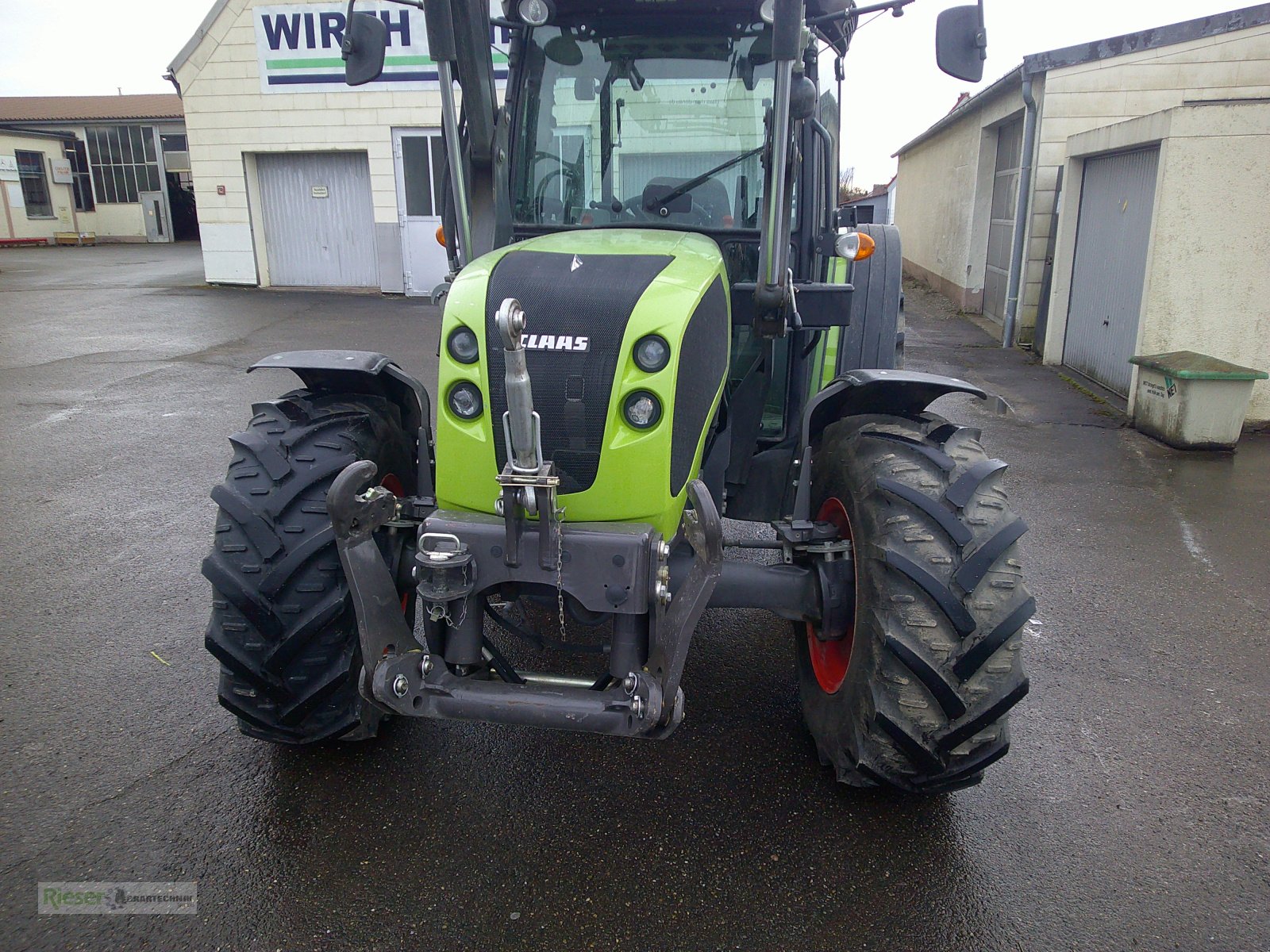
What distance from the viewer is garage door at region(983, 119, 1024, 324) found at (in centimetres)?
1348

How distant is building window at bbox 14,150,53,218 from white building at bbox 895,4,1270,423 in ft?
114

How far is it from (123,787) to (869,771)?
2.38m

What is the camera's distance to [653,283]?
2.67 metres

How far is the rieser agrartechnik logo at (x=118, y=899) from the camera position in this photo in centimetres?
253

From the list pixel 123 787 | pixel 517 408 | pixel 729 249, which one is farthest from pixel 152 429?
pixel 517 408

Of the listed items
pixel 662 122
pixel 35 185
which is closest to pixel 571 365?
pixel 662 122

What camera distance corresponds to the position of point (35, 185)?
36.4m

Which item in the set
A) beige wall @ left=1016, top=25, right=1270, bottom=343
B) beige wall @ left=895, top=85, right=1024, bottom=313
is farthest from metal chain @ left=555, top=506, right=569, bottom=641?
beige wall @ left=895, top=85, right=1024, bottom=313

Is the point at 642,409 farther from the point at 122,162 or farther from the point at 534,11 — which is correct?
the point at 122,162

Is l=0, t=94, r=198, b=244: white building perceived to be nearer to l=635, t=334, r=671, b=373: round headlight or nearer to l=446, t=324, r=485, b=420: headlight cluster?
l=446, t=324, r=485, b=420: headlight cluster

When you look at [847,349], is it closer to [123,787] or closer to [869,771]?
[869,771]

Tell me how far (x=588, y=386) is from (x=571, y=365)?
2.9 inches

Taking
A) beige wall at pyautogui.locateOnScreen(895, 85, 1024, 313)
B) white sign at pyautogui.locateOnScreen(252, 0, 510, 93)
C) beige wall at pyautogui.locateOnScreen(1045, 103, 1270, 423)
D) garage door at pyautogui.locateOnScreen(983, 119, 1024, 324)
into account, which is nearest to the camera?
beige wall at pyautogui.locateOnScreen(1045, 103, 1270, 423)

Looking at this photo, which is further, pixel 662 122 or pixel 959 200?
pixel 959 200
